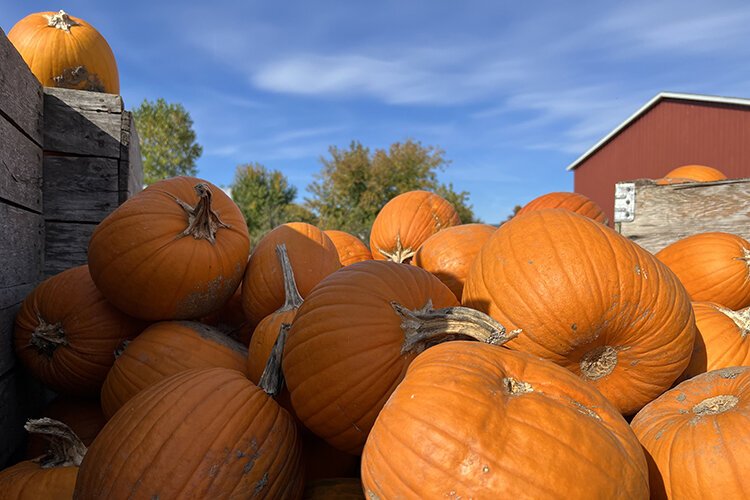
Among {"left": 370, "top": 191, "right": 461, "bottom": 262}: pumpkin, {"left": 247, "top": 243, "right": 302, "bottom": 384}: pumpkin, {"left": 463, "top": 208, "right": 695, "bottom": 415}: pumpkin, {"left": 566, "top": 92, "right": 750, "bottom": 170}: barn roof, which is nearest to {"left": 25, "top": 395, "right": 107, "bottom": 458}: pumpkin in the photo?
{"left": 247, "top": 243, "right": 302, "bottom": 384}: pumpkin

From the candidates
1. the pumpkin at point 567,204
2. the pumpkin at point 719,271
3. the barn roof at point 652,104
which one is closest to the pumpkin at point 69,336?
the pumpkin at point 567,204

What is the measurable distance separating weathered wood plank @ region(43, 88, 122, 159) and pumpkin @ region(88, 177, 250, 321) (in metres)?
0.93

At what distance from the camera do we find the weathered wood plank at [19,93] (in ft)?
7.75

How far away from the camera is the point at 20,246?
104 inches

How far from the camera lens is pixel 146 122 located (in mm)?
27734

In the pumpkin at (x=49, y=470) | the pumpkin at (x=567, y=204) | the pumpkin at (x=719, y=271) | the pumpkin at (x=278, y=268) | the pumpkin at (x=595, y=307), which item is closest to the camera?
the pumpkin at (x=595, y=307)

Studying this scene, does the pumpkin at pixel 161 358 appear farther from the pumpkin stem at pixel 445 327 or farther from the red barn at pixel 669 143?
the red barn at pixel 669 143

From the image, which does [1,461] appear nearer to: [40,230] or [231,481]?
[40,230]

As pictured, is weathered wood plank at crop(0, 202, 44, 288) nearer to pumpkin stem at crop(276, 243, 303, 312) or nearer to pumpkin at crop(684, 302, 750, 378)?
pumpkin stem at crop(276, 243, 303, 312)

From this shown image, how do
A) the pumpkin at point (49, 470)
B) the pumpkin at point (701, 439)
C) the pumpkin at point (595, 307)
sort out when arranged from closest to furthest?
the pumpkin at point (701, 439)
the pumpkin at point (595, 307)
the pumpkin at point (49, 470)

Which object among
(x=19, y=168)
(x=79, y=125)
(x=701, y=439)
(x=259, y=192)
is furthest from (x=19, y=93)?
(x=259, y=192)

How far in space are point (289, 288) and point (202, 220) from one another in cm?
53

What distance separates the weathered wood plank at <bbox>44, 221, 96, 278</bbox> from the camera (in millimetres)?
3078

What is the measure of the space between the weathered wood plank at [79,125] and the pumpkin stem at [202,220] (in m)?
1.09
